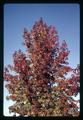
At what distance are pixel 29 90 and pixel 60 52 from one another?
65cm

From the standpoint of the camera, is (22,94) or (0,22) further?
(22,94)

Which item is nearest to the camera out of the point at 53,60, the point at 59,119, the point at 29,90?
the point at 59,119

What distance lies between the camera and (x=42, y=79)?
3.26 metres

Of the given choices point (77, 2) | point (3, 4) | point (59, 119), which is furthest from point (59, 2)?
point (59, 119)

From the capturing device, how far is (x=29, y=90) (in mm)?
3189

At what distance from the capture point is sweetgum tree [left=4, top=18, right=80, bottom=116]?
10.5 feet

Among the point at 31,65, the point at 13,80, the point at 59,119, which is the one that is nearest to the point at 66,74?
the point at 31,65

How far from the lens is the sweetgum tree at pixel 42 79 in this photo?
10.5ft

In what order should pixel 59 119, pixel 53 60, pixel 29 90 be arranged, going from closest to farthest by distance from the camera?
pixel 59 119
pixel 29 90
pixel 53 60

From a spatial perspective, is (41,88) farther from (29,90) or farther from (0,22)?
(0,22)

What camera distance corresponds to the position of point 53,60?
3.41 metres

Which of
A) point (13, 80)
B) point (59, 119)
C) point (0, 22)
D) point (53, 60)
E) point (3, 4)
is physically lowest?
point (59, 119)

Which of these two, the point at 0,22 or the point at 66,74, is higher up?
the point at 0,22

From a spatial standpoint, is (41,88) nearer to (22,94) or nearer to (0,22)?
(22,94)
